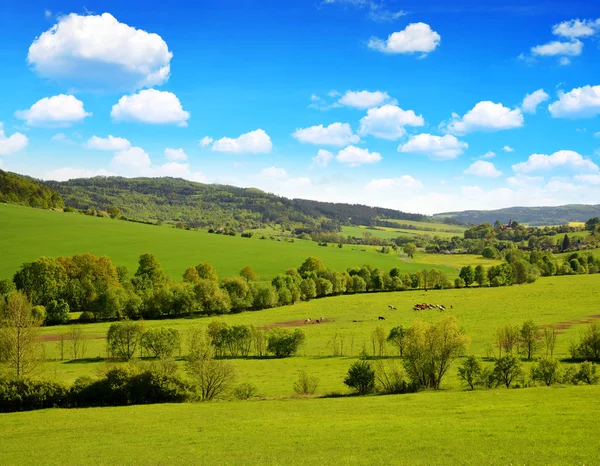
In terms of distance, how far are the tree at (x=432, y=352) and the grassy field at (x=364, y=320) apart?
241 centimetres

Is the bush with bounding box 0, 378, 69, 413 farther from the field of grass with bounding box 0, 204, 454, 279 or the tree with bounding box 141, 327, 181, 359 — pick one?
the field of grass with bounding box 0, 204, 454, 279

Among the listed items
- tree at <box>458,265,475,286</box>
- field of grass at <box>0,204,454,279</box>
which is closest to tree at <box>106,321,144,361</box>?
field of grass at <box>0,204,454,279</box>

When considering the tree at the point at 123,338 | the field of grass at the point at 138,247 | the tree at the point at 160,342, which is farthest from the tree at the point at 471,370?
the field of grass at the point at 138,247

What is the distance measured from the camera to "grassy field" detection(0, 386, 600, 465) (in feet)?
76.4

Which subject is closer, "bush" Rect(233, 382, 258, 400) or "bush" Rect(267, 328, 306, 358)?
"bush" Rect(233, 382, 258, 400)

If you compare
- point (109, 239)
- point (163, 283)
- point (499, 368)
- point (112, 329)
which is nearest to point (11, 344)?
point (112, 329)

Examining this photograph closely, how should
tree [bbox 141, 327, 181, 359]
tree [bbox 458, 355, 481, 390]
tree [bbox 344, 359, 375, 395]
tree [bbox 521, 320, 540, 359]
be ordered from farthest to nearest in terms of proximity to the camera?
tree [bbox 141, 327, 181, 359]
tree [bbox 521, 320, 540, 359]
tree [bbox 344, 359, 375, 395]
tree [bbox 458, 355, 481, 390]

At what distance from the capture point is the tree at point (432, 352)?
45.1 metres

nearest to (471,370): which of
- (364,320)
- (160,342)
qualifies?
(160,342)

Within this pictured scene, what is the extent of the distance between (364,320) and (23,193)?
166246 millimetres

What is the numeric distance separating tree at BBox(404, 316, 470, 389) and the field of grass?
294ft

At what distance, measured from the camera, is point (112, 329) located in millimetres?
62031

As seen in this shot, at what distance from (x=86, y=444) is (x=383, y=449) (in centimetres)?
1904

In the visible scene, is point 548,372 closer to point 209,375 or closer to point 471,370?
point 471,370
